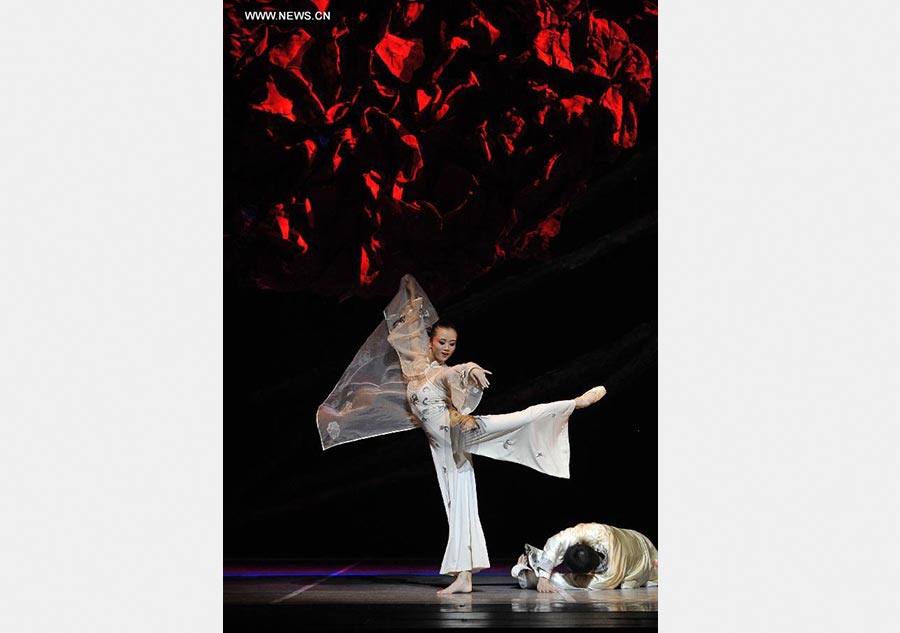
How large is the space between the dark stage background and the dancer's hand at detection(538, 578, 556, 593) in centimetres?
68

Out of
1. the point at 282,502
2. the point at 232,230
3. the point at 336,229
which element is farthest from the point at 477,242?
the point at 282,502

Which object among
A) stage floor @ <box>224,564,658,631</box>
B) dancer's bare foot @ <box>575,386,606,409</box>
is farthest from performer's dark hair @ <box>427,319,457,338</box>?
stage floor @ <box>224,564,658,631</box>

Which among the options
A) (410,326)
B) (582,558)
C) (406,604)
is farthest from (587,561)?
(410,326)

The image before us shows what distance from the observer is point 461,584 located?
24.6ft

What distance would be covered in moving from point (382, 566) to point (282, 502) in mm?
670

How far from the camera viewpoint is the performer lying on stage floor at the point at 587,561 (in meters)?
7.58

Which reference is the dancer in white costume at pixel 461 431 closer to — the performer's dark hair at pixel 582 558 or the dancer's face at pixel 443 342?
the dancer's face at pixel 443 342

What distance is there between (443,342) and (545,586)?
1.32 m

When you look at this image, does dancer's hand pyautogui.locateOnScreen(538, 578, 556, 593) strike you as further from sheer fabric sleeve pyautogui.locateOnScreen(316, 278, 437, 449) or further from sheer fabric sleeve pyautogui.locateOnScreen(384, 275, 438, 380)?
sheer fabric sleeve pyautogui.locateOnScreen(384, 275, 438, 380)

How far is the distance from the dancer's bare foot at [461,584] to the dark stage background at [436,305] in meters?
0.93

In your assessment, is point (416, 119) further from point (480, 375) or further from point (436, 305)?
point (480, 375)

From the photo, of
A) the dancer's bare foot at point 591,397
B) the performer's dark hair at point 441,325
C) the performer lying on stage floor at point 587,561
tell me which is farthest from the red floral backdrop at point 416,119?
the performer lying on stage floor at point 587,561

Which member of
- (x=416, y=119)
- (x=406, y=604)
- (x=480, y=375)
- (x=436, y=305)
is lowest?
(x=406, y=604)

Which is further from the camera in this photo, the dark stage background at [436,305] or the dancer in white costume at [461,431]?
the dark stage background at [436,305]
